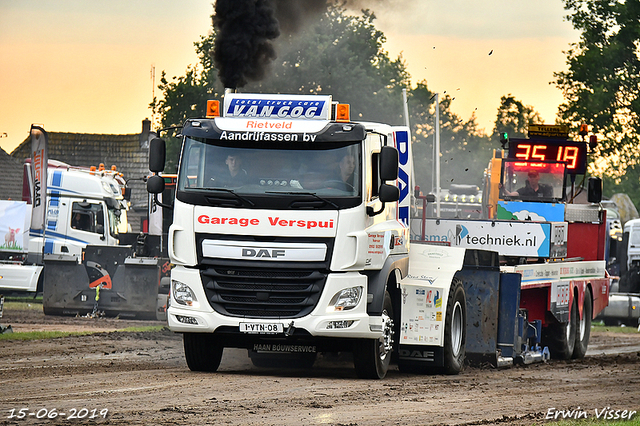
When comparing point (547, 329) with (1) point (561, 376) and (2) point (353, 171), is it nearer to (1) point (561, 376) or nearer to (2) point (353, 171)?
(1) point (561, 376)

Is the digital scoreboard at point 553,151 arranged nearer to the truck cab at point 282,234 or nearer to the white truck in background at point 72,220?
the truck cab at point 282,234

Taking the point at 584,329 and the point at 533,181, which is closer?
the point at 584,329

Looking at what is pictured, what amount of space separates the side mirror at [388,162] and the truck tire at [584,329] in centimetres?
795

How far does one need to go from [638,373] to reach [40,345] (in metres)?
9.12

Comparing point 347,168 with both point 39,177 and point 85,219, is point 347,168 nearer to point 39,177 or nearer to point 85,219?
point 39,177

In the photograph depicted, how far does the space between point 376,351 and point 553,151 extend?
11393mm

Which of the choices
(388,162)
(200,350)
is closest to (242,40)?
(200,350)

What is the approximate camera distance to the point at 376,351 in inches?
486

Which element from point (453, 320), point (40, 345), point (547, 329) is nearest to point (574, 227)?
point (547, 329)

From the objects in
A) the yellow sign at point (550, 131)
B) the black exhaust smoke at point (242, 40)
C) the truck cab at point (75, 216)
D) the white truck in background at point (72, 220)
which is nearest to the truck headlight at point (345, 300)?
the black exhaust smoke at point (242, 40)

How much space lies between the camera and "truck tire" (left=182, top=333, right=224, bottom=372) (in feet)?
41.8

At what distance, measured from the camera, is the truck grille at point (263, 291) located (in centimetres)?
1174

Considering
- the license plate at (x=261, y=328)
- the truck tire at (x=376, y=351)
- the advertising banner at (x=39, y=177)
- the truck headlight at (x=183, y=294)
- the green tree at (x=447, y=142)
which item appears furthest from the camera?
the green tree at (x=447, y=142)

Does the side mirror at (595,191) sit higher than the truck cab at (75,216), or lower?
higher
